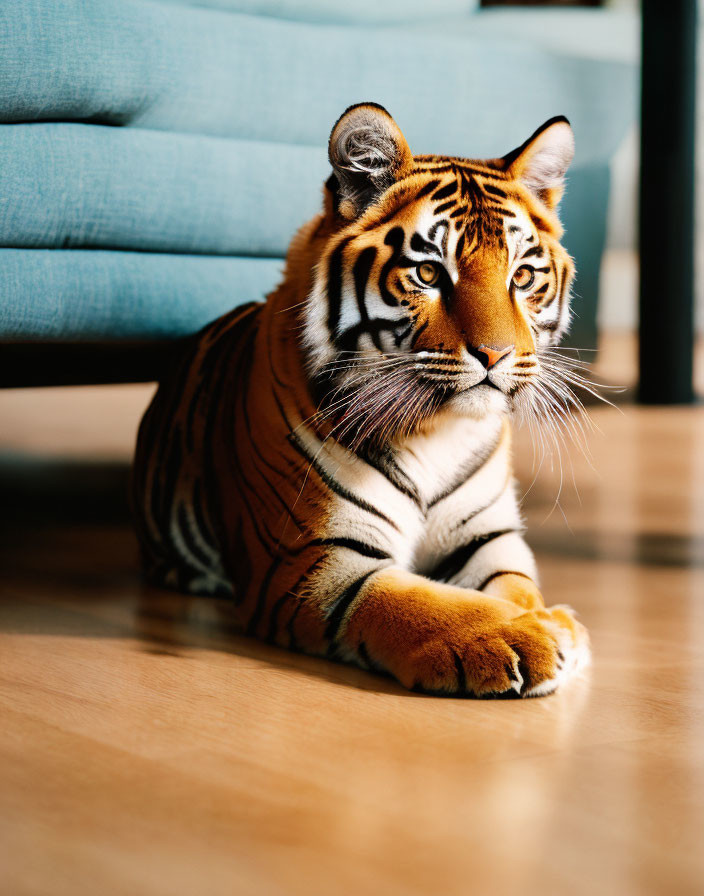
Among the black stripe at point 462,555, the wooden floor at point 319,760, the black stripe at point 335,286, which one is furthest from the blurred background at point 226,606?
the black stripe at point 335,286

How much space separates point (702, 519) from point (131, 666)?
99cm

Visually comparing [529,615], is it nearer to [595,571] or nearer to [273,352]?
[273,352]

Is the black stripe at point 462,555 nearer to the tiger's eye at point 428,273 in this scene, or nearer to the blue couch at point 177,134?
the tiger's eye at point 428,273

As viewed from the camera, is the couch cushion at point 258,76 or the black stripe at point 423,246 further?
the couch cushion at point 258,76

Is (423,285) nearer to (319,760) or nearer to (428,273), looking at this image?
(428,273)

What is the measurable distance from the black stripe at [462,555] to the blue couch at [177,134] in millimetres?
611

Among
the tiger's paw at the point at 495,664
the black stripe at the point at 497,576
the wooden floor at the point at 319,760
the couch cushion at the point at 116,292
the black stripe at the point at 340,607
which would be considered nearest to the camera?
the wooden floor at the point at 319,760

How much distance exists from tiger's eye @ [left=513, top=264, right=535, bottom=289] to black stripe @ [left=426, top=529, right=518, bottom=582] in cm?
24

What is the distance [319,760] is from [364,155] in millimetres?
532

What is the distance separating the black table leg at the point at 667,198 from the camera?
302 centimetres

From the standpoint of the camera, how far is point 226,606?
1276 mm

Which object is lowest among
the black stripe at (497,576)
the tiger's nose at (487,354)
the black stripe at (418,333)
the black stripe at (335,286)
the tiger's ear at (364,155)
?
the black stripe at (497,576)

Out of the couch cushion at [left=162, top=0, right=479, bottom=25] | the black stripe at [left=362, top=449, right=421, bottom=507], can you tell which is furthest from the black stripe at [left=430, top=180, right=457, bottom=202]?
the couch cushion at [left=162, top=0, right=479, bottom=25]

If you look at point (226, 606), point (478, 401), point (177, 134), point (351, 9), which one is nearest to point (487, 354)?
point (478, 401)
